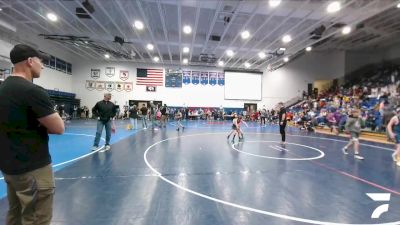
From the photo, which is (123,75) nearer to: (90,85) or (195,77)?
(90,85)

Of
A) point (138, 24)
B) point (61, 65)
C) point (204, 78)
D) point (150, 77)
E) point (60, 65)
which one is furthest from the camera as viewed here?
point (204, 78)

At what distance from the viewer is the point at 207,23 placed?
1766 centimetres

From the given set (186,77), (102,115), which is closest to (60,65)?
(186,77)

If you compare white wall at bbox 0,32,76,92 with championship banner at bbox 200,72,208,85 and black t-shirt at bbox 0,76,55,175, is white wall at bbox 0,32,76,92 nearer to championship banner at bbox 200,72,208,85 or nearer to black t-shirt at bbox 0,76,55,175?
championship banner at bbox 200,72,208,85

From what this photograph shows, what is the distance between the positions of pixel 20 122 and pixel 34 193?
530 millimetres

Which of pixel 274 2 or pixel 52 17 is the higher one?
pixel 52 17

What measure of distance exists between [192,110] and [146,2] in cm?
1841

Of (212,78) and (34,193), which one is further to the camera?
(212,78)

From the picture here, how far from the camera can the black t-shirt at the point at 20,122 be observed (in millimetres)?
1760

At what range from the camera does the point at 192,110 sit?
3128cm

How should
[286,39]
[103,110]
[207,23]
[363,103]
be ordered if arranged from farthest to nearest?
[363,103], [286,39], [207,23], [103,110]

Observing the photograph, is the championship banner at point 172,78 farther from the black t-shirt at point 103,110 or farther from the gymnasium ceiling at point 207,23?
the black t-shirt at point 103,110

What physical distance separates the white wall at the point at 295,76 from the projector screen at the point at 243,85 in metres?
0.98

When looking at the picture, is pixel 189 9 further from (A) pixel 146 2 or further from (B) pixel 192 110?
(B) pixel 192 110
